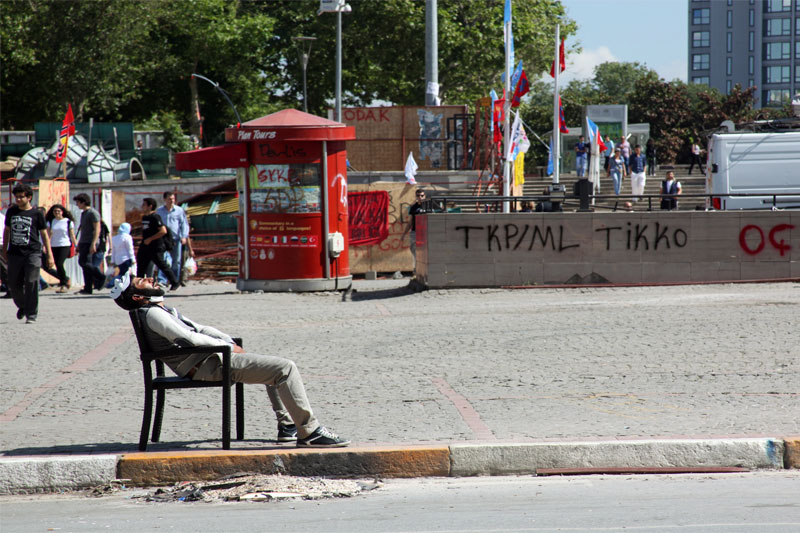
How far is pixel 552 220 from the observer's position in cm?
1455

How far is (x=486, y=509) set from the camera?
4801 millimetres

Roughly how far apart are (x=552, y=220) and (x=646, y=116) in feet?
203

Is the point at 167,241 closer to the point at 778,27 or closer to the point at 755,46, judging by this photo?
the point at 755,46

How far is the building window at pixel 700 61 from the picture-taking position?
152 metres

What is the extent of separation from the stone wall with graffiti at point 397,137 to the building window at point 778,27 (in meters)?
133

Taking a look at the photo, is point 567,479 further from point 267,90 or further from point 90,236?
point 267,90

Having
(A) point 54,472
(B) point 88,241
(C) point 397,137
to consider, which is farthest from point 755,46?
(A) point 54,472

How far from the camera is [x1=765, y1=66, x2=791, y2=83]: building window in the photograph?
144m

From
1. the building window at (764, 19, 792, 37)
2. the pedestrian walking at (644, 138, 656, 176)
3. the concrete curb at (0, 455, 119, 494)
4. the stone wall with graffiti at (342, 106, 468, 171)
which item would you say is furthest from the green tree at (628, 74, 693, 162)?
the building window at (764, 19, 792, 37)

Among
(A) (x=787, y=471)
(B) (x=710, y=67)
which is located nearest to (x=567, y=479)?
(A) (x=787, y=471)

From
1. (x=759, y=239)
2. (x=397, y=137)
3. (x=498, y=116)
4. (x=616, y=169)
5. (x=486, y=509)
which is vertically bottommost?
(x=486, y=509)

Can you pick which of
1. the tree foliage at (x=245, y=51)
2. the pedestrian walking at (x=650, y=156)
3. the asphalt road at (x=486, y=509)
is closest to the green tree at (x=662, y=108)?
the tree foliage at (x=245, y=51)

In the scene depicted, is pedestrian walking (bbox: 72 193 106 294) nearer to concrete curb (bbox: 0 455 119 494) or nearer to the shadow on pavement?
the shadow on pavement

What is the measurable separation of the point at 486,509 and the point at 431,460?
76cm
